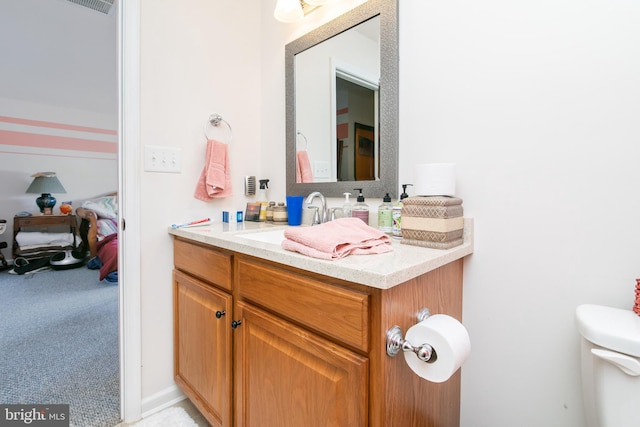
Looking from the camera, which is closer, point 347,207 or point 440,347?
point 440,347

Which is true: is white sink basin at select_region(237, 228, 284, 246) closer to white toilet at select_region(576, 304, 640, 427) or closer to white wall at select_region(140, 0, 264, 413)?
white wall at select_region(140, 0, 264, 413)

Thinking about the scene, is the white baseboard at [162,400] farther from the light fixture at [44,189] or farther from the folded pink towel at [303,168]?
the light fixture at [44,189]

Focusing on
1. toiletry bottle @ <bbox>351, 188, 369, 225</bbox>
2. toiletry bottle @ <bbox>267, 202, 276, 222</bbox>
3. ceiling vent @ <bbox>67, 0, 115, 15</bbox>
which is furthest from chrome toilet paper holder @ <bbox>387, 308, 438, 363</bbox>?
ceiling vent @ <bbox>67, 0, 115, 15</bbox>

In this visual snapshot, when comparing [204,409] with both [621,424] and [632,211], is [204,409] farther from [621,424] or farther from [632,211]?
[632,211]

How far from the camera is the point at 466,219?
948mm

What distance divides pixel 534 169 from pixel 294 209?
959 millimetres

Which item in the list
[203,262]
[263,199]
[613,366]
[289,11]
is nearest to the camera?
[613,366]

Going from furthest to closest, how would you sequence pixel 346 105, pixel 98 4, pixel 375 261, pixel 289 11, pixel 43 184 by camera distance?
pixel 43 184 < pixel 98 4 < pixel 289 11 < pixel 346 105 < pixel 375 261

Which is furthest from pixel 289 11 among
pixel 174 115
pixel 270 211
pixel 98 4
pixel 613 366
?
pixel 98 4

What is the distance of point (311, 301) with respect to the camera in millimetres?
709

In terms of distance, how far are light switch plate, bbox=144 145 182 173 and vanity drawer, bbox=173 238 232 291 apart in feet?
1.10

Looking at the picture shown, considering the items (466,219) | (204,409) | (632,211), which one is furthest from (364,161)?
(204,409)

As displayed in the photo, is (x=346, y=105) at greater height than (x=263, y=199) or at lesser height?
greater

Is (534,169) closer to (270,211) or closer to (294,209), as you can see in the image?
(294,209)
